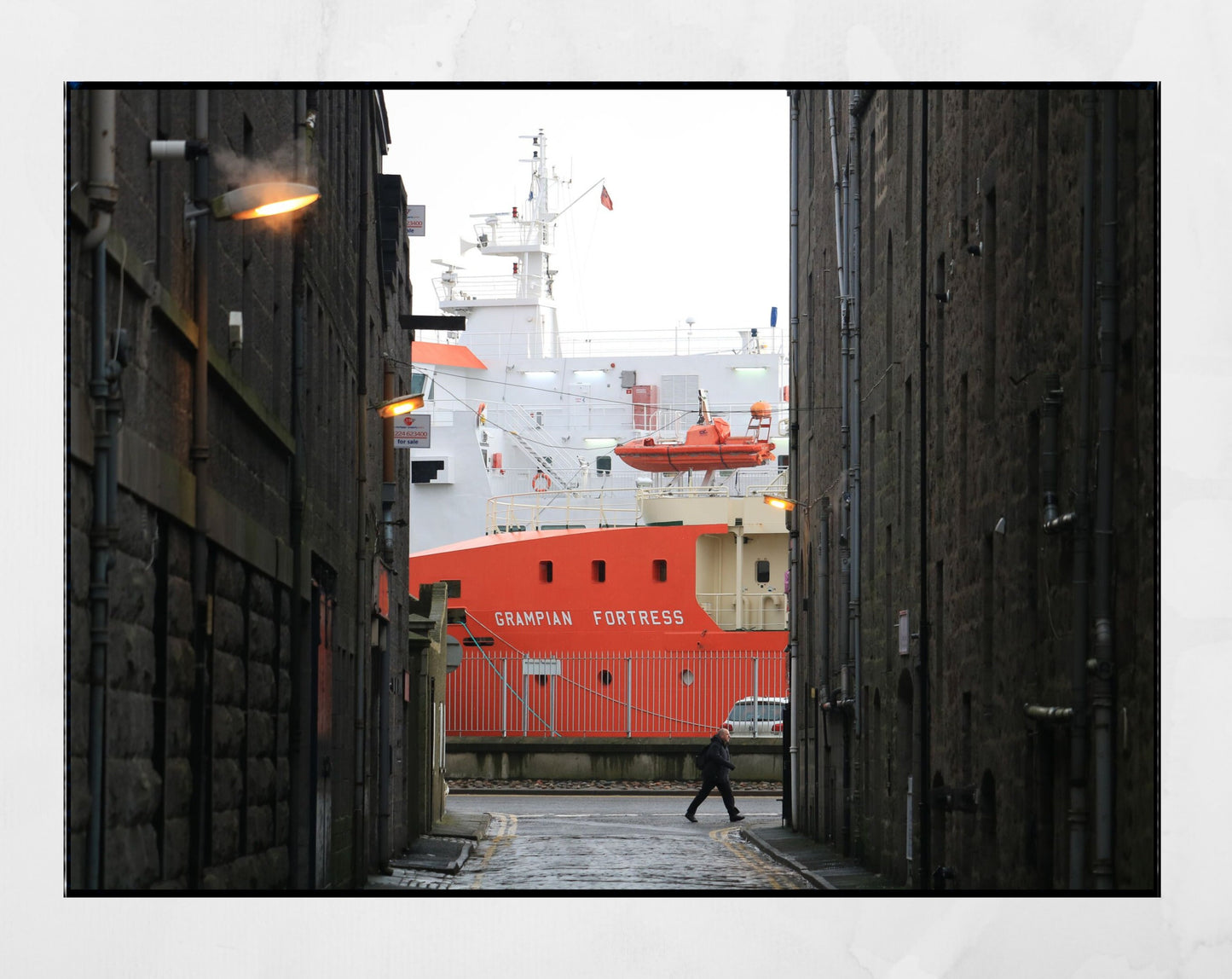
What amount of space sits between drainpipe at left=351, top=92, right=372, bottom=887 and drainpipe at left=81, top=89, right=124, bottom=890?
235 inches

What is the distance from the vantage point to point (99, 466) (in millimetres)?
6285

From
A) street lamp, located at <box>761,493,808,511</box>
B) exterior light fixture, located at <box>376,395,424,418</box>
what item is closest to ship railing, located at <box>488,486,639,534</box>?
street lamp, located at <box>761,493,808,511</box>

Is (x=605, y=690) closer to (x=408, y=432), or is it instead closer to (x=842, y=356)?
(x=842, y=356)

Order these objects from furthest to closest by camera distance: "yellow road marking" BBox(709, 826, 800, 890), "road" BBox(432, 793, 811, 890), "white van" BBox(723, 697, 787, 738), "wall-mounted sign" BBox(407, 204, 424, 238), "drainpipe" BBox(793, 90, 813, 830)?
"white van" BBox(723, 697, 787, 738)
"drainpipe" BBox(793, 90, 813, 830)
"wall-mounted sign" BBox(407, 204, 424, 238)
"yellow road marking" BBox(709, 826, 800, 890)
"road" BBox(432, 793, 811, 890)

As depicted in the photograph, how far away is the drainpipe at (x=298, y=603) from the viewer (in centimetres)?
961

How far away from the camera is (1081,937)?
727cm

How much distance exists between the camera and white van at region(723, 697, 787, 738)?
28.9 metres

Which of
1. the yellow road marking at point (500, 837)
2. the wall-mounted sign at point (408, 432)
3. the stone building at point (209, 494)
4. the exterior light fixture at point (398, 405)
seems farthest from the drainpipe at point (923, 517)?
the wall-mounted sign at point (408, 432)

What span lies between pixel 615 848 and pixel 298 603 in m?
6.80

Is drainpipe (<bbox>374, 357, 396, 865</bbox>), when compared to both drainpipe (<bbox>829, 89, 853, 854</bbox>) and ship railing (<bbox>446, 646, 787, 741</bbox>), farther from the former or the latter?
ship railing (<bbox>446, 646, 787, 741</bbox>)

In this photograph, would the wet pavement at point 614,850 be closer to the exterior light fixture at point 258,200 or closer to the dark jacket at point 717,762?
the dark jacket at point 717,762
